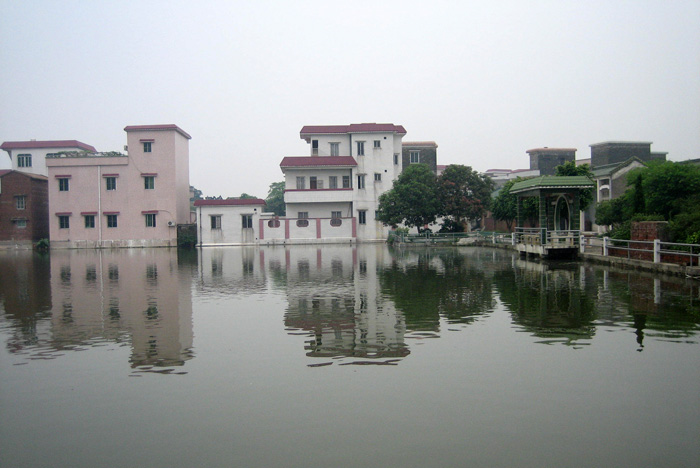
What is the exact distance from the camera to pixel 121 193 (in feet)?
162

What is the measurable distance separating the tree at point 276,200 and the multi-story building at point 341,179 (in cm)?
2867

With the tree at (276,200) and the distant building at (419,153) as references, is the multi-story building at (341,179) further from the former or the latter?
the tree at (276,200)

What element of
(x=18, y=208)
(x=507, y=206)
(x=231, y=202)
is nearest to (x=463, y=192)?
(x=507, y=206)

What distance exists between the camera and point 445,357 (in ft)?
26.7

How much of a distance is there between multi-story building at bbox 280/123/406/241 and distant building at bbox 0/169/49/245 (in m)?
21.8

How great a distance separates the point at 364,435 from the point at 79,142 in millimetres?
65062

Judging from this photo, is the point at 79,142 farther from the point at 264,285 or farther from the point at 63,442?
the point at 63,442

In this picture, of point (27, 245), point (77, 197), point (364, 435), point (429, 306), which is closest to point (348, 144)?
point (77, 197)

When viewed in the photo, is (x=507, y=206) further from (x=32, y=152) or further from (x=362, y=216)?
(x=32, y=152)

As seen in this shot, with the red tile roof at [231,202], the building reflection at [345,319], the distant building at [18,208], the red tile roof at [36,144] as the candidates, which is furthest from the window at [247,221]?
the building reflection at [345,319]

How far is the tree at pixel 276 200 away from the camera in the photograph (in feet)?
268

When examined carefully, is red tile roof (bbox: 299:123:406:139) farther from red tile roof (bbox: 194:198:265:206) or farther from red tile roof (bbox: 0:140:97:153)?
red tile roof (bbox: 0:140:97:153)

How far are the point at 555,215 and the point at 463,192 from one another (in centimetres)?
1872

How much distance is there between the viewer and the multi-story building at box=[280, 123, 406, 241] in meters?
50.1
